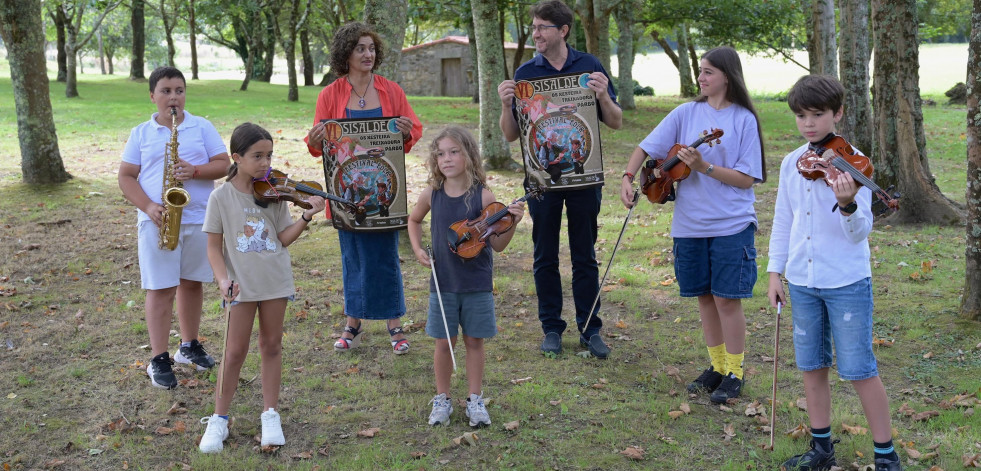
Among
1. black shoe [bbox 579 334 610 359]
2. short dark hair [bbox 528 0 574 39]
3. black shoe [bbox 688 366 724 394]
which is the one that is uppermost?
short dark hair [bbox 528 0 574 39]

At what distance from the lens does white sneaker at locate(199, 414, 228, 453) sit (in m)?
4.45

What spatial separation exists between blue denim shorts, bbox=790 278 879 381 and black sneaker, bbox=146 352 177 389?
3894 millimetres

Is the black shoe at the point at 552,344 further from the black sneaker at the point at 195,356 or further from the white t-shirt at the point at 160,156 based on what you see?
→ the white t-shirt at the point at 160,156

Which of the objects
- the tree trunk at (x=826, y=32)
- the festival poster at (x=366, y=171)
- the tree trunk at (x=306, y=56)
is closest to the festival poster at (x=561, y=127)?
the festival poster at (x=366, y=171)

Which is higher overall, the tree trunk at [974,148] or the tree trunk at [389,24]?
the tree trunk at [389,24]

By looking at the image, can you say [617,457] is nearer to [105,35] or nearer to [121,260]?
[121,260]

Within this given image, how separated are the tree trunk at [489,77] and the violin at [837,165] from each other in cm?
889

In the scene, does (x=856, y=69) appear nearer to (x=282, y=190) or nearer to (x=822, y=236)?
(x=822, y=236)

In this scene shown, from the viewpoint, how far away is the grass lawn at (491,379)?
444 cm

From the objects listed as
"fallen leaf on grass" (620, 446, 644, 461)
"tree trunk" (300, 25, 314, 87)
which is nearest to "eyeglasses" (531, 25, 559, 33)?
"fallen leaf on grass" (620, 446, 644, 461)

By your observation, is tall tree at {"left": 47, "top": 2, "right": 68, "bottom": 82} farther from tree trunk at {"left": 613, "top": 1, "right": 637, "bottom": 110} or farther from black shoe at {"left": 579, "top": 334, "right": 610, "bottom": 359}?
black shoe at {"left": 579, "top": 334, "right": 610, "bottom": 359}

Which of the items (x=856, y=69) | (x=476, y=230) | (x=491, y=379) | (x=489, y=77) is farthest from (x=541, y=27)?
(x=856, y=69)

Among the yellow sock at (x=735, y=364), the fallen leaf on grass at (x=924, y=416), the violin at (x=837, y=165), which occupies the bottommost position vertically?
the fallen leaf on grass at (x=924, y=416)

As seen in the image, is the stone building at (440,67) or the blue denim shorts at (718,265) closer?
the blue denim shorts at (718,265)
